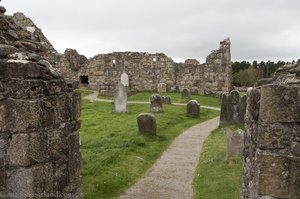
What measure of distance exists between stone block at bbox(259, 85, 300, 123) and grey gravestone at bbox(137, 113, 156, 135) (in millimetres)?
10294

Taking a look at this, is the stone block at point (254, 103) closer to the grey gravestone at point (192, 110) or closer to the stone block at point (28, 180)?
the stone block at point (28, 180)

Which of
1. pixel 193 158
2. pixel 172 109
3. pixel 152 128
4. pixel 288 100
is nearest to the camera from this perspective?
pixel 288 100

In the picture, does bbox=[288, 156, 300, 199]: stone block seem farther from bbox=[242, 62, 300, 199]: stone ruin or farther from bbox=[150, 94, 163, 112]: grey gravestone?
bbox=[150, 94, 163, 112]: grey gravestone

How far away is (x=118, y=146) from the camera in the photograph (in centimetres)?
1259

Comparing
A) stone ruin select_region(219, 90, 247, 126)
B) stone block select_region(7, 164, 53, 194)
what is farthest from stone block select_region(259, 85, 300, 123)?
stone ruin select_region(219, 90, 247, 126)

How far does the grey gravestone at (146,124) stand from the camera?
14.2 m

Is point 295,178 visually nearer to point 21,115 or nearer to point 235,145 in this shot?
point 21,115

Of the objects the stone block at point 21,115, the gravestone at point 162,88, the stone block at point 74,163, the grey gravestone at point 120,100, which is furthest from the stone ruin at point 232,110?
the gravestone at point 162,88

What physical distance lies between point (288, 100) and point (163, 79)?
1199 inches

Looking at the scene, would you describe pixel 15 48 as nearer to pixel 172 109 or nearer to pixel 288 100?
pixel 288 100

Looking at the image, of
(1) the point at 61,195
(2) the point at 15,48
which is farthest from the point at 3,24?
(1) the point at 61,195

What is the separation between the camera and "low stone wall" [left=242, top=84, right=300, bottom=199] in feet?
12.8

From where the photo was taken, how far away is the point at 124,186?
946 cm

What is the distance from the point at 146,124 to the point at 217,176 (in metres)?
4.77
